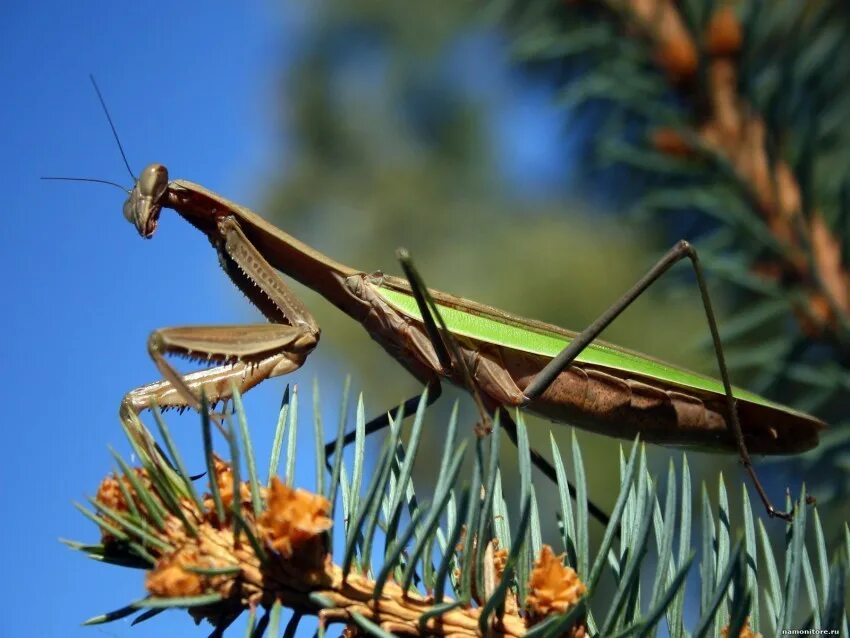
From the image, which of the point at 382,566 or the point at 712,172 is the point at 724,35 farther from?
the point at 382,566

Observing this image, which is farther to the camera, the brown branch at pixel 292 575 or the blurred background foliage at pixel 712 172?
the blurred background foliage at pixel 712 172

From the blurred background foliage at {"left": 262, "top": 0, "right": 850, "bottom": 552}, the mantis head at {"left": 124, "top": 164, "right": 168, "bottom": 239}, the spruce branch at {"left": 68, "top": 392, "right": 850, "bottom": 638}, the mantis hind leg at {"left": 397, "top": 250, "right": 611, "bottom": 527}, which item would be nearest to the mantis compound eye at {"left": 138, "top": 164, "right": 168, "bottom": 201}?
the mantis head at {"left": 124, "top": 164, "right": 168, "bottom": 239}

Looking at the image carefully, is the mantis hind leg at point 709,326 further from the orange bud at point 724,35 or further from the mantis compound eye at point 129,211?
the mantis compound eye at point 129,211

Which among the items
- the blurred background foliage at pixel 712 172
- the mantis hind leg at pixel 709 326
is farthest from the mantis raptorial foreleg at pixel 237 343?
Result: the blurred background foliage at pixel 712 172

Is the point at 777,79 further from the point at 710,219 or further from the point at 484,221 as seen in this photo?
the point at 484,221

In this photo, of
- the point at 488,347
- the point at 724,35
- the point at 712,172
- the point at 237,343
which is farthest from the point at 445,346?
the point at 724,35

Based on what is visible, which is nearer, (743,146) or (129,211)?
(743,146)

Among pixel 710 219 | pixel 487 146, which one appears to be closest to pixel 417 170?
pixel 487 146
